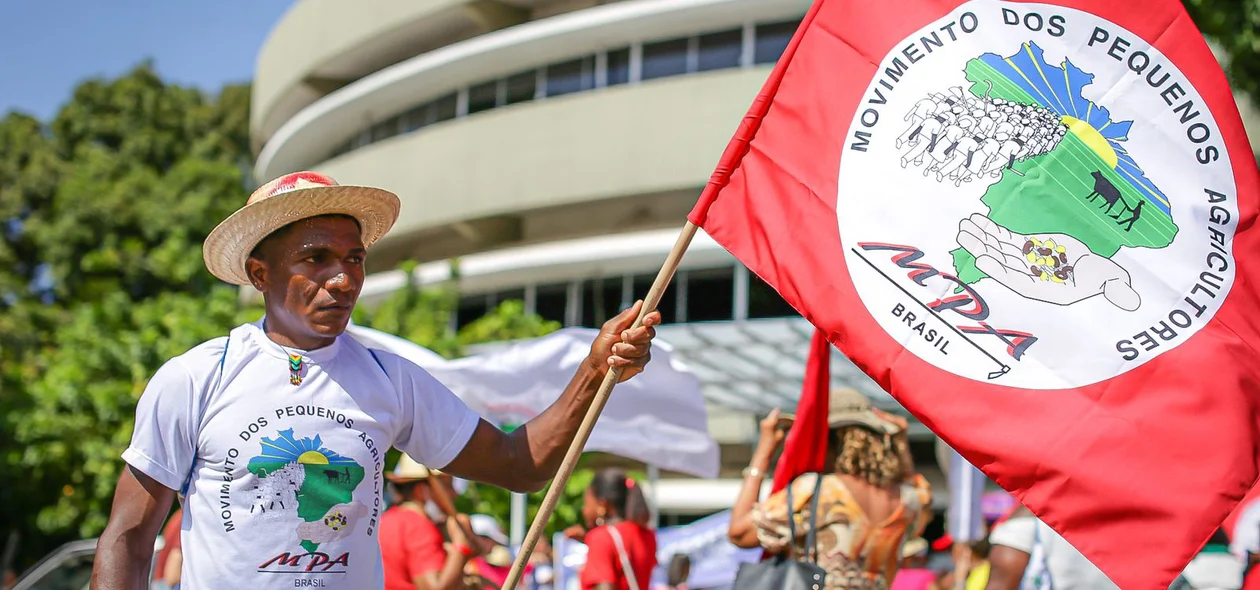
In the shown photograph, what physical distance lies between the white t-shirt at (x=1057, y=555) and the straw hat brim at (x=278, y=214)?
287cm

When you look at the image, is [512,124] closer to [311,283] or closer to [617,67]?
[617,67]

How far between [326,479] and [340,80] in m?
26.4

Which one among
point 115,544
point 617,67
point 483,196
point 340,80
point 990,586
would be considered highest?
point 340,80

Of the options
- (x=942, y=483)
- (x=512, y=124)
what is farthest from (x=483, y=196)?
(x=942, y=483)

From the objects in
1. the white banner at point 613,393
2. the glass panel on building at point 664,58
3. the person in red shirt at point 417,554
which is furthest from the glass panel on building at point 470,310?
the person in red shirt at point 417,554

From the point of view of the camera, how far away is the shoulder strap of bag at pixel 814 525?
4.38 m

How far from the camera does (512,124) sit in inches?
888

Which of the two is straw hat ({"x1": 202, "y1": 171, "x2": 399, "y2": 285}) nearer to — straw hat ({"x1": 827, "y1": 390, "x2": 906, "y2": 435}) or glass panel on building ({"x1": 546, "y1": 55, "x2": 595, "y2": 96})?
straw hat ({"x1": 827, "y1": 390, "x2": 906, "y2": 435})

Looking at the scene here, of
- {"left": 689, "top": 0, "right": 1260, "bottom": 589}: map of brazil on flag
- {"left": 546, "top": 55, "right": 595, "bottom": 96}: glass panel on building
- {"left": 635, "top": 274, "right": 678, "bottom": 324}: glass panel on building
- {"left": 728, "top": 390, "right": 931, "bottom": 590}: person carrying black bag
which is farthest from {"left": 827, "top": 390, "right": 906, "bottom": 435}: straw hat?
{"left": 546, "top": 55, "right": 595, "bottom": 96}: glass panel on building

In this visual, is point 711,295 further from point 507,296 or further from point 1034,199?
point 1034,199

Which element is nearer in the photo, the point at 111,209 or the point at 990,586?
the point at 990,586

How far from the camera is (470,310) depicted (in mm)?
24188

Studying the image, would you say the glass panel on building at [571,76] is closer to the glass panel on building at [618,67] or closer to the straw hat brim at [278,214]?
the glass panel on building at [618,67]

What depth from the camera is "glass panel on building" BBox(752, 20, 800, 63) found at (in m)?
20.5
